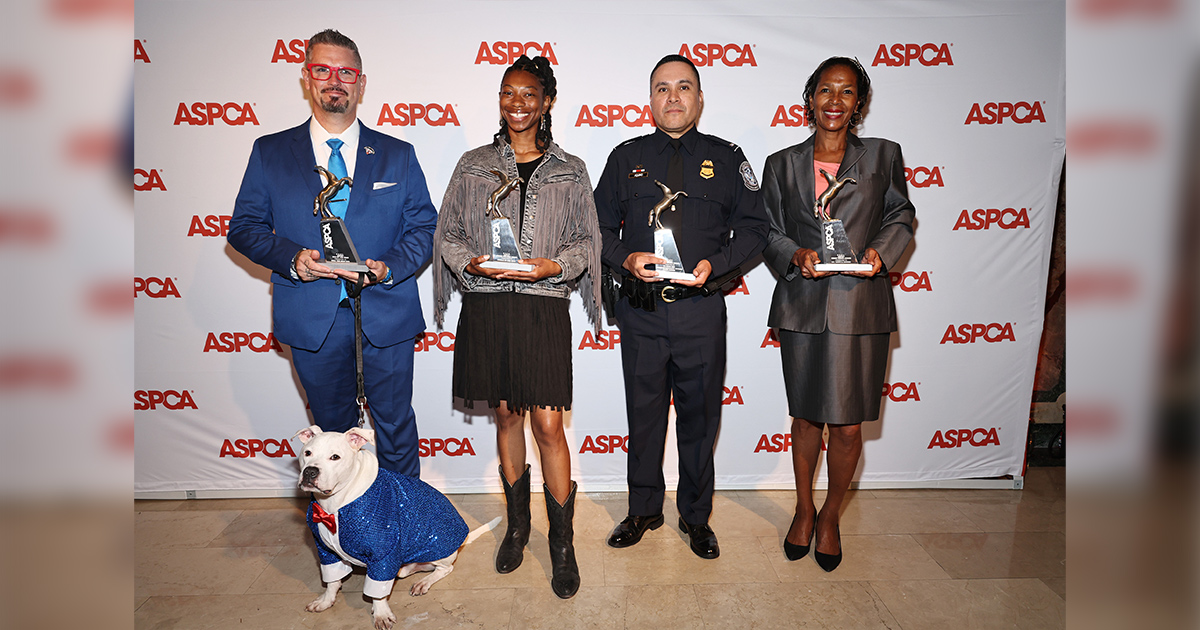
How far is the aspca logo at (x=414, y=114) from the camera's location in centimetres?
347

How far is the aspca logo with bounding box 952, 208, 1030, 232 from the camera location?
3.61 metres

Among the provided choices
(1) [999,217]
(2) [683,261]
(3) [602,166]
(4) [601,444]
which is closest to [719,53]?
(3) [602,166]

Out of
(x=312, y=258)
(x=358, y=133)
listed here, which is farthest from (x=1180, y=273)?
(x=358, y=133)

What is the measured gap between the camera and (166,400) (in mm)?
3590

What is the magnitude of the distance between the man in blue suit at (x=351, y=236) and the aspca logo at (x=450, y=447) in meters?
0.81

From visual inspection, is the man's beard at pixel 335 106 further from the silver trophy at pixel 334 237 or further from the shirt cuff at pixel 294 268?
the shirt cuff at pixel 294 268

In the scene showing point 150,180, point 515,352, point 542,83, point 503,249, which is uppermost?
point 542,83

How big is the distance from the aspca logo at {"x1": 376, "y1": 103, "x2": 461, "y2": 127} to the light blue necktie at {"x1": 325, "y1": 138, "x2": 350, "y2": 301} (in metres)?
0.75

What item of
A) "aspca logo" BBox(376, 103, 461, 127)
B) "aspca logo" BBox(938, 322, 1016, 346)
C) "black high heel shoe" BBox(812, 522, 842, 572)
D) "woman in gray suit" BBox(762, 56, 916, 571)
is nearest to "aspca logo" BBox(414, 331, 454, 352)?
"aspca logo" BBox(376, 103, 461, 127)

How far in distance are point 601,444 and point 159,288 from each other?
2.60 metres

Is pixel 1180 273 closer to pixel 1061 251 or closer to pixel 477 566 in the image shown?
pixel 477 566

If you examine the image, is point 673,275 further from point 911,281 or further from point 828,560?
point 911,281

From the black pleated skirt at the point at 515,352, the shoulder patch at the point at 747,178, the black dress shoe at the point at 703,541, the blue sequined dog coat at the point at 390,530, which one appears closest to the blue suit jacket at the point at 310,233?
the black pleated skirt at the point at 515,352

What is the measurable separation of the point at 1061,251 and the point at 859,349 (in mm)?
2224
